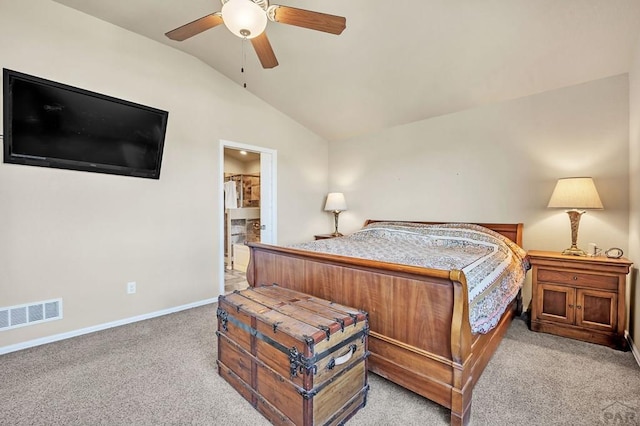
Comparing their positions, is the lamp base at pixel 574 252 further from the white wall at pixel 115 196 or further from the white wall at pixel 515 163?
the white wall at pixel 115 196

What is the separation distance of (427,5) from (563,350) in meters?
3.03

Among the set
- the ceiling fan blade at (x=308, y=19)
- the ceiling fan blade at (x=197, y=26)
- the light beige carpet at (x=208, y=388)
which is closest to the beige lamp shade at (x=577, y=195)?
the light beige carpet at (x=208, y=388)

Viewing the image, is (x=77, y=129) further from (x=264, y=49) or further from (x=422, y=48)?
(x=422, y=48)

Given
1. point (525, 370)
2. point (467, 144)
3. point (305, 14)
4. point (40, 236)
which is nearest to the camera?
point (305, 14)

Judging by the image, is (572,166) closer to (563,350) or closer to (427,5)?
(563,350)

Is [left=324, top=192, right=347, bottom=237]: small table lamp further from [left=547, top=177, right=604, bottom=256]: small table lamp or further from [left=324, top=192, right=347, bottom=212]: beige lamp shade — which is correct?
[left=547, top=177, right=604, bottom=256]: small table lamp

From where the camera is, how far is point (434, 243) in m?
3.12

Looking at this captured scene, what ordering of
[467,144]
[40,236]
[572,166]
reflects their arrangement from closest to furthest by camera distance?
[40,236] < [572,166] < [467,144]

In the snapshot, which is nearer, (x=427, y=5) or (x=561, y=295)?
(x=427, y=5)

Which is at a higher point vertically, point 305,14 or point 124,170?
point 305,14

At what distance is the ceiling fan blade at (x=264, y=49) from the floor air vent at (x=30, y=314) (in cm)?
284

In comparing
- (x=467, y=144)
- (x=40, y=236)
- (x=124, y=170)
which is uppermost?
(x=467, y=144)

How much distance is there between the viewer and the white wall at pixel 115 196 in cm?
247

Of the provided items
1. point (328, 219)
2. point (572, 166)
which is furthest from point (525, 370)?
point (328, 219)
